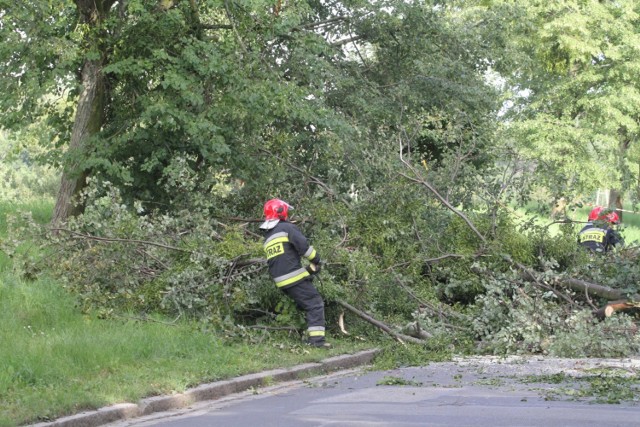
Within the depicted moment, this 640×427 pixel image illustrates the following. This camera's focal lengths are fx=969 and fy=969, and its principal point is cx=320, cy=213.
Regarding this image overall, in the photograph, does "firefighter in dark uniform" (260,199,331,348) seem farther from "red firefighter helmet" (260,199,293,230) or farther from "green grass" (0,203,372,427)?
"green grass" (0,203,372,427)

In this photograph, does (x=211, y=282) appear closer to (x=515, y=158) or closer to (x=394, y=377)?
(x=394, y=377)

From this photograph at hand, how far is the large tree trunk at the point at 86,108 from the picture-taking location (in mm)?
Answer: 16641

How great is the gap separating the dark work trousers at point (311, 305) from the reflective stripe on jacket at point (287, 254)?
0.10 metres

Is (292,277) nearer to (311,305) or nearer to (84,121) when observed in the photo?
(311,305)

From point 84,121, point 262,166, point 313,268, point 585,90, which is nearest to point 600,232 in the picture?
point 262,166

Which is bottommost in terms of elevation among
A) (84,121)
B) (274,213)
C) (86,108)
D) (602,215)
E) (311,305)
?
(311,305)

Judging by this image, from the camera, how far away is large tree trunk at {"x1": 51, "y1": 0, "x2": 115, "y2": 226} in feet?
54.6

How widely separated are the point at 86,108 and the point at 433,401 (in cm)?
1080

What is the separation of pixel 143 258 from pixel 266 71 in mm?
5393

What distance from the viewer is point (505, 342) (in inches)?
454

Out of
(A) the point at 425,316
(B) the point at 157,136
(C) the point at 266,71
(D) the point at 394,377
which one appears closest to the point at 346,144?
(C) the point at 266,71

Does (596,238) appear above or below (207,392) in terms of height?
above

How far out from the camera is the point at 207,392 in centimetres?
839

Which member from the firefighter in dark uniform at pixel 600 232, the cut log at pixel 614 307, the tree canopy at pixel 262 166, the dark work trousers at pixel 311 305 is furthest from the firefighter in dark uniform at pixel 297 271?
the firefighter in dark uniform at pixel 600 232
